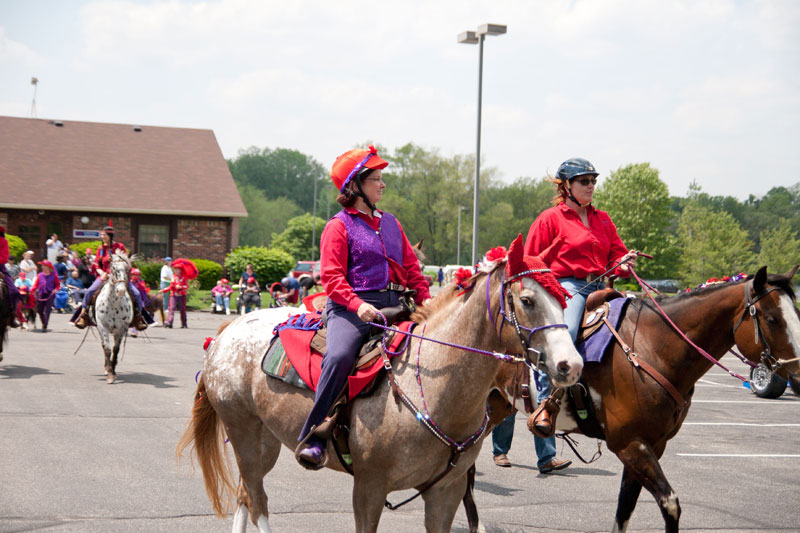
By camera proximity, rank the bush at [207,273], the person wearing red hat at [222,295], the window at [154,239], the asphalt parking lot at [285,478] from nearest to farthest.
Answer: the asphalt parking lot at [285,478], the person wearing red hat at [222,295], the bush at [207,273], the window at [154,239]

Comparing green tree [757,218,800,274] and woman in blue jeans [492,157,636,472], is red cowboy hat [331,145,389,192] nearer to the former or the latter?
woman in blue jeans [492,157,636,472]

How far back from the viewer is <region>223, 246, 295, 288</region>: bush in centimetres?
3600

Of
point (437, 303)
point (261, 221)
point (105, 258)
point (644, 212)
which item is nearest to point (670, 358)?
point (437, 303)

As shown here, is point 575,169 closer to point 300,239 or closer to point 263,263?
point 263,263

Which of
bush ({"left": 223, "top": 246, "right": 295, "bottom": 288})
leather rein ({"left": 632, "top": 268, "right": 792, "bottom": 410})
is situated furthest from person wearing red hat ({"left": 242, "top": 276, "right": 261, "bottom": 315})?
leather rein ({"left": 632, "top": 268, "right": 792, "bottom": 410})

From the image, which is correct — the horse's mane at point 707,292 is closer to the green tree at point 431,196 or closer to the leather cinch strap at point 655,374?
the leather cinch strap at point 655,374

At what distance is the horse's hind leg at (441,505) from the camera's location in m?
4.34

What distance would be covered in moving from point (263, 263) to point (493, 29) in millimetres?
19876

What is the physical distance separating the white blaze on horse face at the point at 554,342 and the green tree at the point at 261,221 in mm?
93133

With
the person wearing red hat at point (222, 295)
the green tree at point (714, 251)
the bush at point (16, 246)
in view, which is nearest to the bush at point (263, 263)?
the person wearing red hat at point (222, 295)

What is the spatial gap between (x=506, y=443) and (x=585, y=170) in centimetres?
340

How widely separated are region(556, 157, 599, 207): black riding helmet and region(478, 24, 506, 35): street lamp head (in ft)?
46.7

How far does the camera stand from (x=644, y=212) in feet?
200

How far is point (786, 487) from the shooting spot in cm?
755
